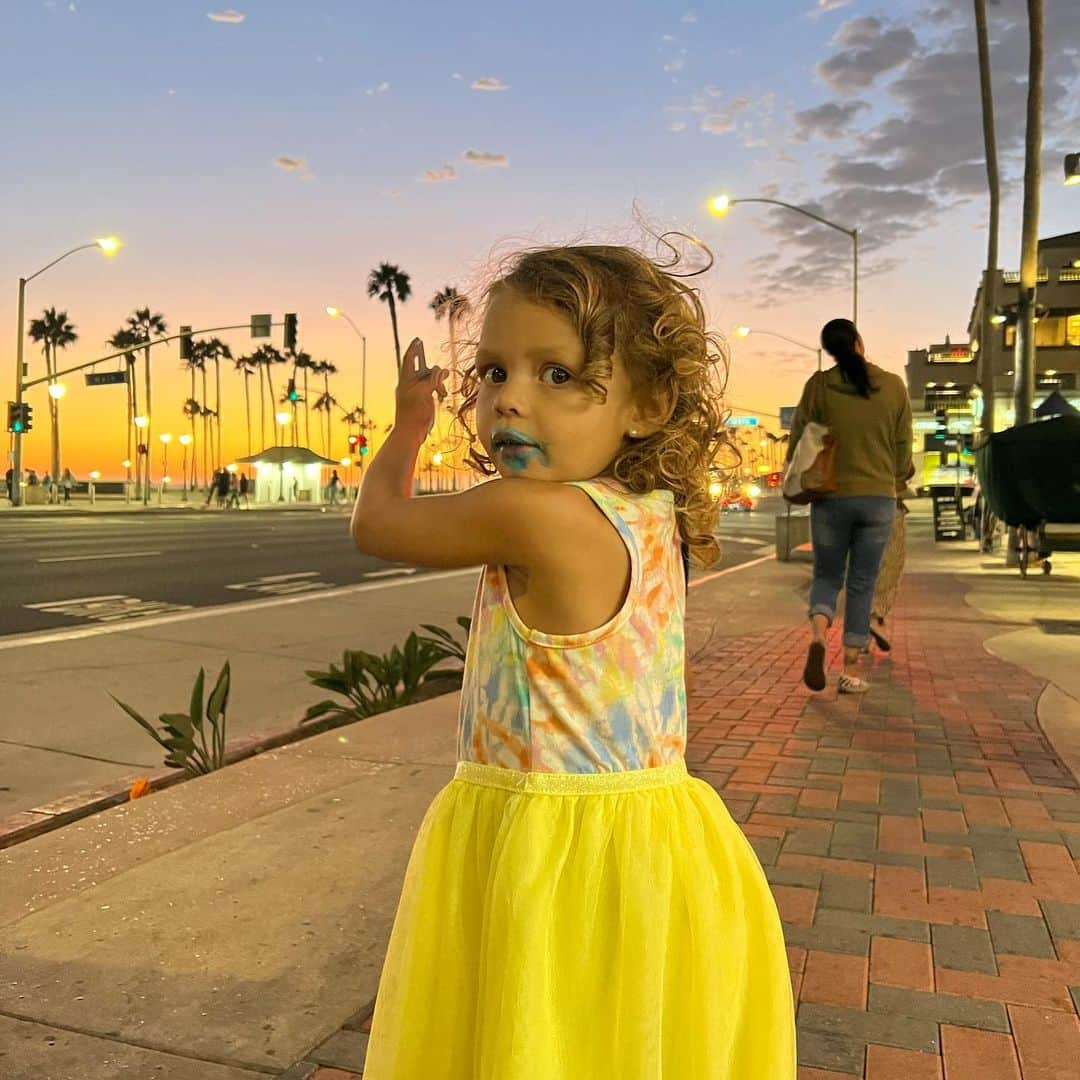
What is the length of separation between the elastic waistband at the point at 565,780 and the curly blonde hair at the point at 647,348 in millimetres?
381

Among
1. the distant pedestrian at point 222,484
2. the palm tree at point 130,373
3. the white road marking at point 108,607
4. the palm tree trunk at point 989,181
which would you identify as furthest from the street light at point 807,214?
the palm tree at point 130,373

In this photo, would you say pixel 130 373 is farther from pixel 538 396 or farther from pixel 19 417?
pixel 538 396

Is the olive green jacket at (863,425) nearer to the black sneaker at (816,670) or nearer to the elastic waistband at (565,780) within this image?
the black sneaker at (816,670)

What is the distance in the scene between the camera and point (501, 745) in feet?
4.87

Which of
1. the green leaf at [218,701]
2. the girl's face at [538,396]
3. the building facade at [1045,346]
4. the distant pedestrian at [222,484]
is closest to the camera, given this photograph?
the girl's face at [538,396]

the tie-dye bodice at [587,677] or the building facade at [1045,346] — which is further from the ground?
the building facade at [1045,346]

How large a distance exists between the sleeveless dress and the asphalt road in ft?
28.4

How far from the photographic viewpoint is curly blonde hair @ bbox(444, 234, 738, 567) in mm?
1511

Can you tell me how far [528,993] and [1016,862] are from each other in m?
2.62

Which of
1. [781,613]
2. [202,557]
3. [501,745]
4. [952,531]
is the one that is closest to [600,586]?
[501,745]

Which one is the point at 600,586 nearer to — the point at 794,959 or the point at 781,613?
the point at 794,959

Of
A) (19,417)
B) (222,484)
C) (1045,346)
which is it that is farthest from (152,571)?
(1045,346)

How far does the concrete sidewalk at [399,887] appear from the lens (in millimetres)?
2373

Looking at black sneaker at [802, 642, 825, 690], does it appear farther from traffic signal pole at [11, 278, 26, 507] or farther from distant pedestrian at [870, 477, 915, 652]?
traffic signal pole at [11, 278, 26, 507]
